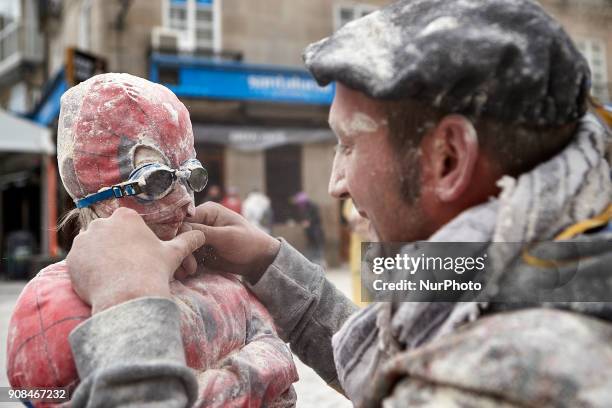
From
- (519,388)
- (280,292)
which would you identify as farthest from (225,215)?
(519,388)

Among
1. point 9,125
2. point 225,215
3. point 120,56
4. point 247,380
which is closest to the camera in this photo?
point 247,380

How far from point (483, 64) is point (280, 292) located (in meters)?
0.86

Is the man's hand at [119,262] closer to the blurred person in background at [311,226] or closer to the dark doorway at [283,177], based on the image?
the blurred person in background at [311,226]

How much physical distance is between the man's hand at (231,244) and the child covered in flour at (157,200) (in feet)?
0.19

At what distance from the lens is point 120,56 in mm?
11594

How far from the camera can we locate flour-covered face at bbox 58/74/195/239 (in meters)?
1.30

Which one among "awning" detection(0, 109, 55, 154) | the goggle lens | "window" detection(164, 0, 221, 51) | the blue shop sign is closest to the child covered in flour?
the goggle lens

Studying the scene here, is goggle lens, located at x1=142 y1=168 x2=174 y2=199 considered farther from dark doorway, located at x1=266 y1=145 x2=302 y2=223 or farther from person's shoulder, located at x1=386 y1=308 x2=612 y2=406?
dark doorway, located at x1=266 y1=145 x2=302 y2=223

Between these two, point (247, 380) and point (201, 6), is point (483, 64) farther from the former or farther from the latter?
point (201, 6)

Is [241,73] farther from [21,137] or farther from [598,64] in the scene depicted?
[598,64]

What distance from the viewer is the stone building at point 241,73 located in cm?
1163

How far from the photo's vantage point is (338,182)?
3.64ft

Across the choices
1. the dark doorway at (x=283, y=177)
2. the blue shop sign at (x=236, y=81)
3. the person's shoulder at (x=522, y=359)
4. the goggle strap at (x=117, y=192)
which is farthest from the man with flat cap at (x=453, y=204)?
the dark doorway at (x=283, y=177)

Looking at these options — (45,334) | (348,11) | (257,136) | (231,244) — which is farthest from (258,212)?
(45,334)
